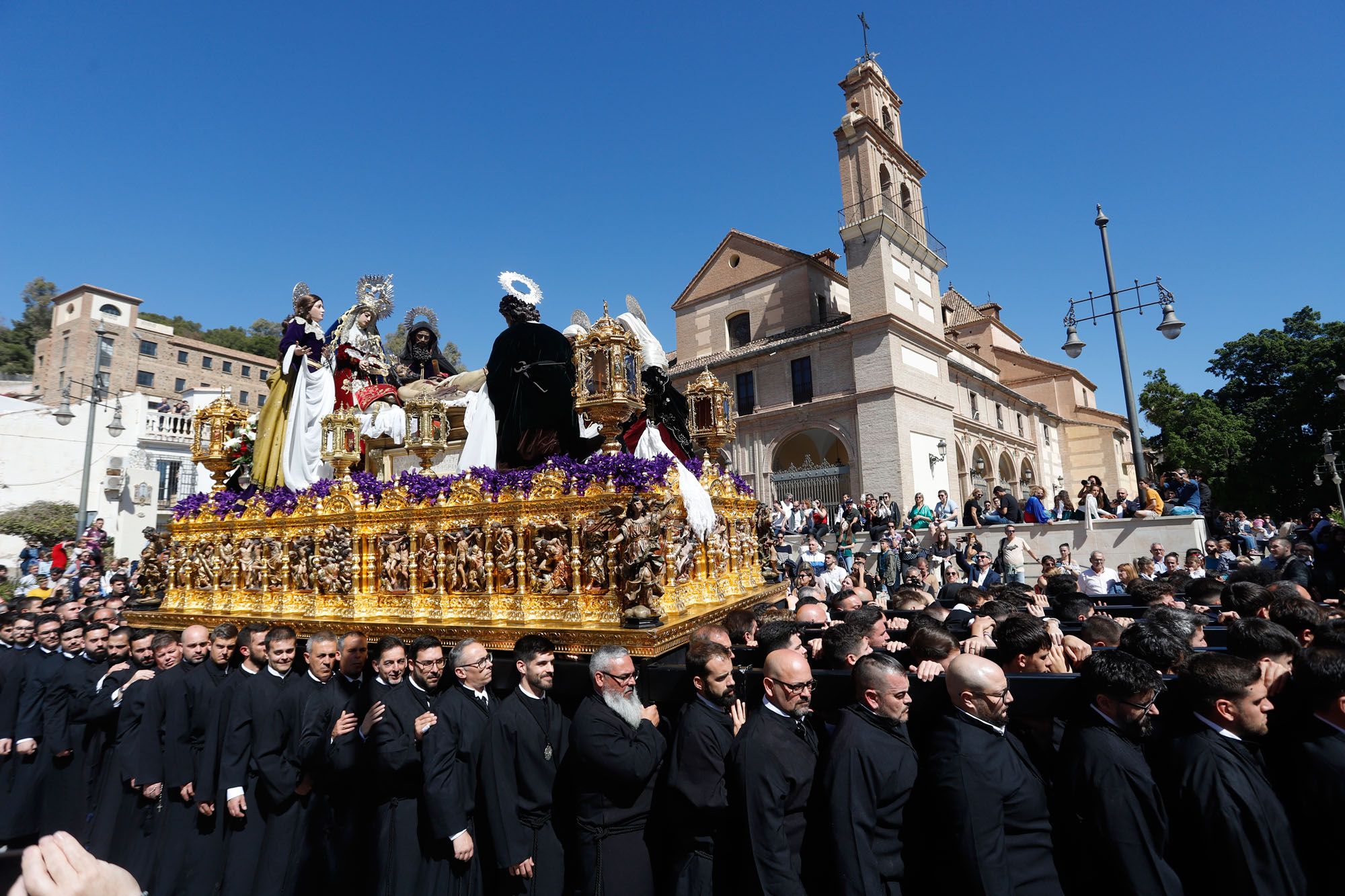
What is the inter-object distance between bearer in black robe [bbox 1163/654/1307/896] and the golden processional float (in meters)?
3.05

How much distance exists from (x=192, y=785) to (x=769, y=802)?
16.5ft

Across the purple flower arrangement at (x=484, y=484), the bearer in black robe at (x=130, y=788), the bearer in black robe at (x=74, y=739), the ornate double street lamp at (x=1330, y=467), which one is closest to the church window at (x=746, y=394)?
the ornate double street lamp at (x=1330, y=467)

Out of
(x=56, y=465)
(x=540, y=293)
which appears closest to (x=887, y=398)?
(x=540, y=293)

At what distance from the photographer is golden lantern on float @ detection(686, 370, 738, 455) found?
807 centimetres

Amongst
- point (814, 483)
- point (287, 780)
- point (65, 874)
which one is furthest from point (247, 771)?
point (814, 483)

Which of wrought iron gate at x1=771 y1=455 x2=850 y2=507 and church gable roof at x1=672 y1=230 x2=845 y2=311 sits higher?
church gable roof at x1=672 y1=230 x2=845 y2=311

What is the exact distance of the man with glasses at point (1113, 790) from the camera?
8.87 ft

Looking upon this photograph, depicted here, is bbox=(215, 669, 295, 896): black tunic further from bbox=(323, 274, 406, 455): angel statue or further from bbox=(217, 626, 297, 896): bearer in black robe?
bbox=(323, 274, 406, 455): angel statue

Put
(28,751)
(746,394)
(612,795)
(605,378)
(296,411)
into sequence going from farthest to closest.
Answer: (746,394)
(296,411)
(28,751)
(605,378)
(612,795)

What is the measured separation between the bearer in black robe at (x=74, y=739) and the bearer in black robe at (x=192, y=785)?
1741 millimetres

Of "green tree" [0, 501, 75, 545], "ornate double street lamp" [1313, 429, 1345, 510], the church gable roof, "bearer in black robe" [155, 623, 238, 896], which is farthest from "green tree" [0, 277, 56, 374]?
"ornate double street lamp" [1313, 429, 1345, 510]

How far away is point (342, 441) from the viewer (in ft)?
22.7

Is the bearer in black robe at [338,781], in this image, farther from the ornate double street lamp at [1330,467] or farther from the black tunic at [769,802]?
the ornate double street lamp at [1330,467]

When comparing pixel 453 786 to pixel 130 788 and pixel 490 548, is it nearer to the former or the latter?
pixel 490 548
